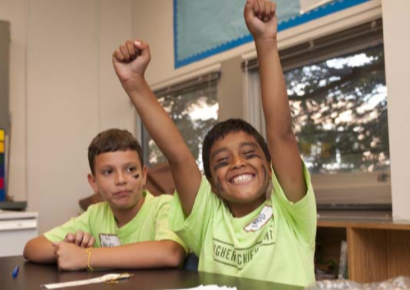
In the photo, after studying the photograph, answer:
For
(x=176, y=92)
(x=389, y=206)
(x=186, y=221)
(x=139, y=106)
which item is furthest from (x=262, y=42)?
(x=176, y=92)

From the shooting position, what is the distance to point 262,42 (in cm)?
96

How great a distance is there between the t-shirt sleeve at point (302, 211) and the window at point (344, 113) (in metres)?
1.18

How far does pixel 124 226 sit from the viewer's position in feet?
4.71

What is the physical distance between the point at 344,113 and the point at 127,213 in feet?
4.50

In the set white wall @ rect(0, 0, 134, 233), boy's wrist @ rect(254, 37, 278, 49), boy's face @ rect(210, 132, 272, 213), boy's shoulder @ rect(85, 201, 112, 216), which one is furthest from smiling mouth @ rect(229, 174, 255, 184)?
white wall @ rect(0, 0, 134, 233)

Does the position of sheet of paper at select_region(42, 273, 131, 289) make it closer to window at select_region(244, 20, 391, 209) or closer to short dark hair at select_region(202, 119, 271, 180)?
short dark hair at select_region(202, 119, 271, 180)

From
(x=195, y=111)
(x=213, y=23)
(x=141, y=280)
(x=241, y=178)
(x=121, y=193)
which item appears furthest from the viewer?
(x=195, y=111)

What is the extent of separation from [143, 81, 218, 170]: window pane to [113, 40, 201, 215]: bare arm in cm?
198

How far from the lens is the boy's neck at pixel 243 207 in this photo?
1.18 meters

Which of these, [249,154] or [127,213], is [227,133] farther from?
[127,213]

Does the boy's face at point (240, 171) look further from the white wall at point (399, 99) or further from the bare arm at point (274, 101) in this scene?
the white wall at point (399, 99)

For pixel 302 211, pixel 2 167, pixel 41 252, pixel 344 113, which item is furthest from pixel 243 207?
pixel 2 167

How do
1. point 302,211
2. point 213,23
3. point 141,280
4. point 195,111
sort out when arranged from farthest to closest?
point 195,111 → point 213,23 → point 302,211 → point 141,280

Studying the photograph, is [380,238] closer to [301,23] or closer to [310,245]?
[310,245]
